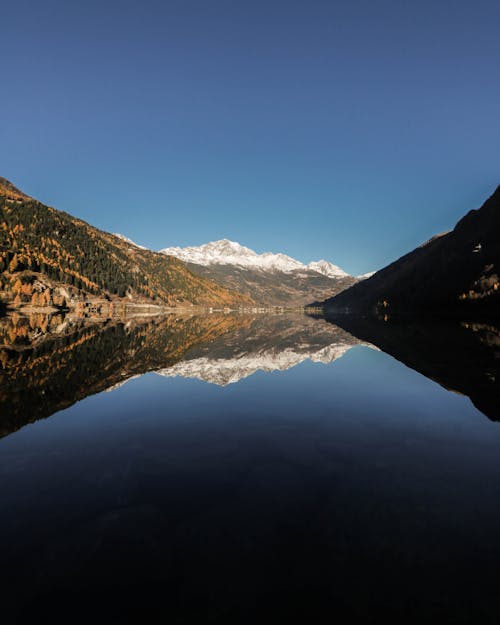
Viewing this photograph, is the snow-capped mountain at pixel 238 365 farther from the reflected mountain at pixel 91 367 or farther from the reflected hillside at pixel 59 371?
the reflected hillside at pixel 59 371

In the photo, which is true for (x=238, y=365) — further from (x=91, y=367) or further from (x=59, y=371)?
(x=59, y=371)

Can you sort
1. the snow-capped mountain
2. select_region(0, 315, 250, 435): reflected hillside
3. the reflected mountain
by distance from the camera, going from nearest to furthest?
select_region(0, 315, 250, 435): reflected hillside, the reflected mountain, the snow-capped mountain

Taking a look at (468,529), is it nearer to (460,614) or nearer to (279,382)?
(460,614)

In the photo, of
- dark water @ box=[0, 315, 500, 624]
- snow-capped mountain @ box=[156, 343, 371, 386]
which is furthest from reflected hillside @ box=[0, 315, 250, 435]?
snow-capped mountain @ box=[156, 343, 371, 386]

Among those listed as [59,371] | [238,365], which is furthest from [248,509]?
[59,371]

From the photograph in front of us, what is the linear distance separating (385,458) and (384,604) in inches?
274

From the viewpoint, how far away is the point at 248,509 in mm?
8711

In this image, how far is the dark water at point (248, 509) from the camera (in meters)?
5.88

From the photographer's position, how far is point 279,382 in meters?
26.2

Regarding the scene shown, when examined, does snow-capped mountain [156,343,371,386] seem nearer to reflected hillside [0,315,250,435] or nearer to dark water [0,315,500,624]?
reflected hillside [0,315,250,435]

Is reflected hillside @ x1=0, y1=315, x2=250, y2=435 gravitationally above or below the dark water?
above

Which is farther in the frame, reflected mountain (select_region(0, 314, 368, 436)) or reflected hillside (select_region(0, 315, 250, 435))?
reflected mountain (select_region(0, 314, 368, 436))

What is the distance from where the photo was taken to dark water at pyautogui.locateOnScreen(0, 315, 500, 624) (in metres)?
5.88

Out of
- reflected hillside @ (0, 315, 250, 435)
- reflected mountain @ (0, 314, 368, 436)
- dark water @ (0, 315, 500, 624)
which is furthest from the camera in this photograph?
reflected mountain @ (0, 314, 368, 436)
